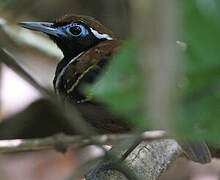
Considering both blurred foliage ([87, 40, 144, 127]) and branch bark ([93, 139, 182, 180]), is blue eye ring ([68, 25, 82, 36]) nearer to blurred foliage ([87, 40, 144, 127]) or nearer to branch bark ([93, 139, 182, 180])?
branch bark ([93, 139, 182, 180])

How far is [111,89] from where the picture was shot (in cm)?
68

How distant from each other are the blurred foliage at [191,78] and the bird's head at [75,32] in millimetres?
2916

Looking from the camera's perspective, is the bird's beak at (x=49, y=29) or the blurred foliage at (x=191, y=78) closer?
the blurred foliage at (x=191, y=78)

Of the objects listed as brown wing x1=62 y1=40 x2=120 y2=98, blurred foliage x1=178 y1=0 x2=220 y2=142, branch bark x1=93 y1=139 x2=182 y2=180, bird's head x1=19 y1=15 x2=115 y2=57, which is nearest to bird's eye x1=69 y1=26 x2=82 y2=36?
bird's head x1=19 y1=15 x2=115 y2=57

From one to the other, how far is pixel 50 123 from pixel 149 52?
483cm

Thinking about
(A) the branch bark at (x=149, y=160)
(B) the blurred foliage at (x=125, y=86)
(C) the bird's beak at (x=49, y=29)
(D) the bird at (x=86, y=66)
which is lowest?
(A) the branch bark at (x=149, y=160)

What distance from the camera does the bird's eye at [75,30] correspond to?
12.4ft

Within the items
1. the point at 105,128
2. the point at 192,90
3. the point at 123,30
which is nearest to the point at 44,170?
the point at 123,30

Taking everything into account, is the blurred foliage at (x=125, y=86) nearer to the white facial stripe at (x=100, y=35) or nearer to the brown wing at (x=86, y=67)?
the brown wing at (x=86, y=67)

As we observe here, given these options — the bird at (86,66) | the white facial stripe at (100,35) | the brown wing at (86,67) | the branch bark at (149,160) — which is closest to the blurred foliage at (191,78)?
the bird at (86,66)

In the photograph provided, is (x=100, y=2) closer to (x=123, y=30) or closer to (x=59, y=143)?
(x=123, y=30)

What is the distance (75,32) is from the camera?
382 centimetres

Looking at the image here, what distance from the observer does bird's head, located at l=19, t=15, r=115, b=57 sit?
12.1ft

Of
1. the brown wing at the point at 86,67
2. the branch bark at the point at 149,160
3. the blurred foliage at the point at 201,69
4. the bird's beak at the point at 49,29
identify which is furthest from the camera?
the bird's beak at the point at 49,29
